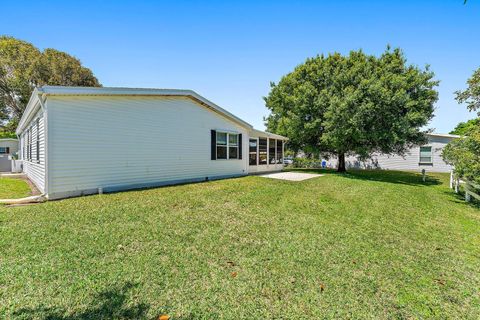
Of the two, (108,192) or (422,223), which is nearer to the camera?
(422,223)

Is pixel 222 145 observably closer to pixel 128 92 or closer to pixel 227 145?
pixel 227 145

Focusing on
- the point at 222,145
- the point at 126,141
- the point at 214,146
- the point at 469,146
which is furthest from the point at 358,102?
the point at 126,141

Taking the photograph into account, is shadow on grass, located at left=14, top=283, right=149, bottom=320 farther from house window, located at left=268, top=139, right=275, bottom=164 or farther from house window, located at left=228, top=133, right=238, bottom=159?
house window, located at left=268, top=139, right=275, bottom=164

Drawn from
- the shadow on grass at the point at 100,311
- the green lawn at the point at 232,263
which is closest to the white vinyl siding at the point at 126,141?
the green lawn at the point at 232,263

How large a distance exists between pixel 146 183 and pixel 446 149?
1250 centimetres

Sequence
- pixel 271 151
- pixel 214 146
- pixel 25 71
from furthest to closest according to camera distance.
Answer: pixel 25 71, pixel 271 151, pixel 214 146

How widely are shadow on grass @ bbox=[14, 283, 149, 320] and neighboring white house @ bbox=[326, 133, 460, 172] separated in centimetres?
2367

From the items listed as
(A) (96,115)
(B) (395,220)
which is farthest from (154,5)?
(B) (395,220)

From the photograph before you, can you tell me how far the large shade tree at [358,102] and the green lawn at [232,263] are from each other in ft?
26.1

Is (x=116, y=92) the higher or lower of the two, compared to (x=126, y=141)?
higher

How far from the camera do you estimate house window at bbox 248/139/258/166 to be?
14.6 m

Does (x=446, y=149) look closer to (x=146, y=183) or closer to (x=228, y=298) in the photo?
(x=228, y=298)

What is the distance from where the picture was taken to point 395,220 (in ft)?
18.5

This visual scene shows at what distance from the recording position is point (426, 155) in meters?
21.4
